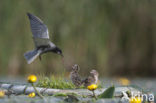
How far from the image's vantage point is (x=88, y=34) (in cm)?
704

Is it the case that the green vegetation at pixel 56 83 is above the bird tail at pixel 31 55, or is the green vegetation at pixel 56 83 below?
below

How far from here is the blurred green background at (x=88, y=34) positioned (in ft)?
22.8

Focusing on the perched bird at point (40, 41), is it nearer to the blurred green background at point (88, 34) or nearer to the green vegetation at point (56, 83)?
the green vegetation at point (56, 83)

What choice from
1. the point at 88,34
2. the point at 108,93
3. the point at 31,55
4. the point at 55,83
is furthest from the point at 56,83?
the point at 88,34

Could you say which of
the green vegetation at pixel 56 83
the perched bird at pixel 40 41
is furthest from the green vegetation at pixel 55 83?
the perched bird at pixel 40 41

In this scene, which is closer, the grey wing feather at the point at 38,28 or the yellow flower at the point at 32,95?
the yellow flower at the point at 32,95

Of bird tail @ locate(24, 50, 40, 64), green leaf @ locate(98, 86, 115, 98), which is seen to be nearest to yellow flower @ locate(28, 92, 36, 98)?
bird tail @ locate(24, 50, 40, 64)

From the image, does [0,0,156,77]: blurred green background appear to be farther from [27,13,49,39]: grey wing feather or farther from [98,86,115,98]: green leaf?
[98,86,115,98]: green leaf

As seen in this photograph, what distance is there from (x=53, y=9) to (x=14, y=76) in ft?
4.42

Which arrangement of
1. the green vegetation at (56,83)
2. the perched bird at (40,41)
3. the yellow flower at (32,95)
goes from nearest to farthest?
the yellow flower at (32,95), the perched bird at (40,41), the green vegetation at (56,83)

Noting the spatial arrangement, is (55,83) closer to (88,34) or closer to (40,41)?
(40,41)

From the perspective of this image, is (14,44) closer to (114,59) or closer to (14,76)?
(14,76)

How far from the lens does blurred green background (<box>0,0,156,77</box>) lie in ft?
22.8

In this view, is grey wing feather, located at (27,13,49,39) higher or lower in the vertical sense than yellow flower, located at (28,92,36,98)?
higher
